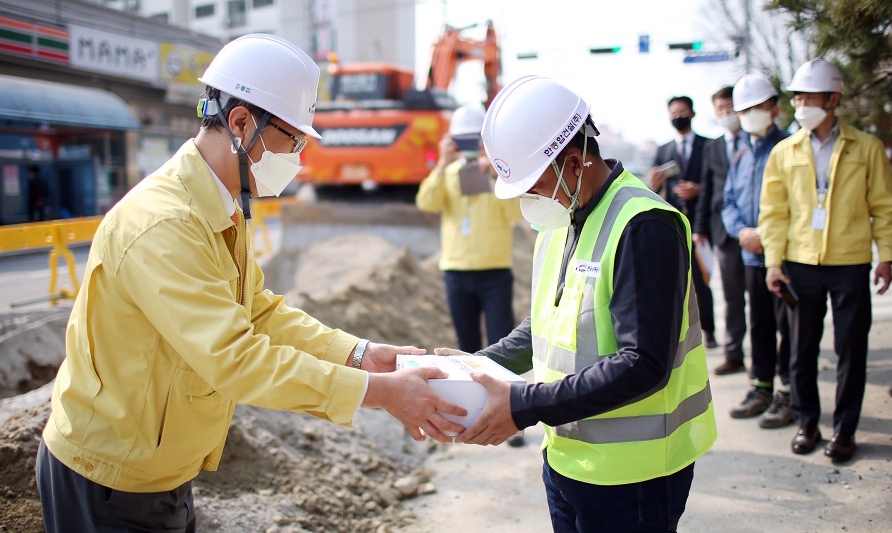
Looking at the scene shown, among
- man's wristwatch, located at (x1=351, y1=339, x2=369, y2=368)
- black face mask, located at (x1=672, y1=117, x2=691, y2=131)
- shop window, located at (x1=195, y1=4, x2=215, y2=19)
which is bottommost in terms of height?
man's wristwatch, located at (x1=351, y1=339, x2=369, y2=368)

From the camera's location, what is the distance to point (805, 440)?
4.64 m

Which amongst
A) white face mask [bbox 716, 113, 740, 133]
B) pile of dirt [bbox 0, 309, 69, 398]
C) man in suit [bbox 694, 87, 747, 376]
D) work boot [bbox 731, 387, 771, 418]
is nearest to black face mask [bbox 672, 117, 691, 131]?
man in suit [bbox 694, 87, 747, 376]

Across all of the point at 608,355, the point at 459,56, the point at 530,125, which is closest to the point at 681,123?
the point at 530,125

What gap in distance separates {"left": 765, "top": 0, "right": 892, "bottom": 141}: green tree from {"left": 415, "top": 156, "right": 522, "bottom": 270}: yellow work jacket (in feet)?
7.43

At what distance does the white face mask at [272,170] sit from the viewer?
245 centimetres

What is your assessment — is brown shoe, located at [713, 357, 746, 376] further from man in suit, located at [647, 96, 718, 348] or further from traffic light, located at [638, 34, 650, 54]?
traffic light, located at [638, 34, 650, 54]

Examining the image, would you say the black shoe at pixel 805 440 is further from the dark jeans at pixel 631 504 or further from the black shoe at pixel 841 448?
the dark jeans at pixel 631 504

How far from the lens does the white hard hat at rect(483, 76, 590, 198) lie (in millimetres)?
2229

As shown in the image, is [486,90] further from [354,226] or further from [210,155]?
[210,155]

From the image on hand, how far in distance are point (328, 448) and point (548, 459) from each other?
2980 mm

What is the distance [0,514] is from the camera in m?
3.35

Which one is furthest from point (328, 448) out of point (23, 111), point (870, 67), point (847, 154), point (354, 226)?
point (23, 111)

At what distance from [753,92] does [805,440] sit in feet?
7.80

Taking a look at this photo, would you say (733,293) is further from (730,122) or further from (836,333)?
(836,333)
